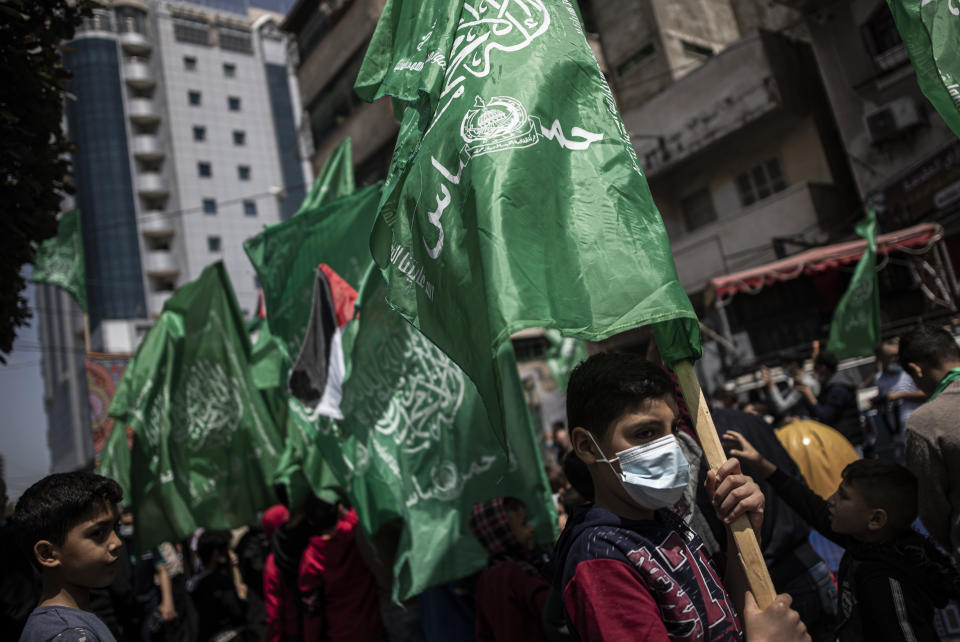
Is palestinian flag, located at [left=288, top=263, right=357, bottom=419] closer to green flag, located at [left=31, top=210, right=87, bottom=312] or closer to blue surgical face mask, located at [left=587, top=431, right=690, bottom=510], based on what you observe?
blue surgical face mask, located at [left=587, top=431, right=690, bottom=510]

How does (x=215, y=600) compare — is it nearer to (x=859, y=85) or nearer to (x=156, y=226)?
(x=859, y=85)

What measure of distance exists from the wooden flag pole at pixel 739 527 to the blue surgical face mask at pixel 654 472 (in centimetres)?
8

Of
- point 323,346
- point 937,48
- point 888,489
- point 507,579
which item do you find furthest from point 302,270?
point 937,48

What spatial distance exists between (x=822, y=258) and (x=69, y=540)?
14715 millimetres

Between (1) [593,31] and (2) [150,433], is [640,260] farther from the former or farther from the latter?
(1) [593,31]

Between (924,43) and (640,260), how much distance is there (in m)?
1.30

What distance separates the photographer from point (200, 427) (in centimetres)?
657

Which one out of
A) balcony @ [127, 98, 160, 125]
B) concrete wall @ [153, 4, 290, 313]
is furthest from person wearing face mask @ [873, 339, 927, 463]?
balcony @ [127, 98, 160, 125]

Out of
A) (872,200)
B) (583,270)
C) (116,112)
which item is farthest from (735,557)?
(116,112)

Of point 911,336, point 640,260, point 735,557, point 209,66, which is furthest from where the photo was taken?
point 209,66

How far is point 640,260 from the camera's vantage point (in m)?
2.11

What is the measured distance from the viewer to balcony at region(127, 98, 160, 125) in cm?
5181

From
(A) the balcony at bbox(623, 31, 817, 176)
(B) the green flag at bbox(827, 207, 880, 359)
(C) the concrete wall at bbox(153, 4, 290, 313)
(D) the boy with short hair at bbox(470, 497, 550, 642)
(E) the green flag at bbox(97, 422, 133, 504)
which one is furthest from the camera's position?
(C) the concrete wall at bbox(153, 4, 290, 313)

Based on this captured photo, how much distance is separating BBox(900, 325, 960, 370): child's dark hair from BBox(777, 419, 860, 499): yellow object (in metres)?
1.36
